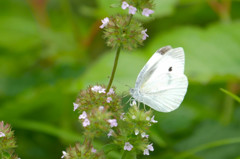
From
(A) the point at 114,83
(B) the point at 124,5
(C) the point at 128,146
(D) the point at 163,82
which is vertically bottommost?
(C) the point at 128,146

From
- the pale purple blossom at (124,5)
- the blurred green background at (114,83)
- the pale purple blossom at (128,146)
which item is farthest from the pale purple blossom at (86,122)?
the blurred green background at (114,83)

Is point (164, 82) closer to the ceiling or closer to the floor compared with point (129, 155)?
closer to the ceiling

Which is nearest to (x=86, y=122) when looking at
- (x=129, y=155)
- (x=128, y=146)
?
(x=128, y=146)

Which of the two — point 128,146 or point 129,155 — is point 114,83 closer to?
point 129,155

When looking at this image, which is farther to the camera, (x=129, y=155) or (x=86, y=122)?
(x=129, y=155)

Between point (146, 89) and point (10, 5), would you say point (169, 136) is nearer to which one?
point (146, 89)

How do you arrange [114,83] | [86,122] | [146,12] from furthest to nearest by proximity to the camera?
[114,83] < [146,12] < [86,122]

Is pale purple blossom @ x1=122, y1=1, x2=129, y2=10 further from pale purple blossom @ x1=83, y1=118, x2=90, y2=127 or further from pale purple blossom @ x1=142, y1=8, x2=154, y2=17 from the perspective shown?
pale purple blossom @ x1=83, y1=118, x2=90, y2=127
